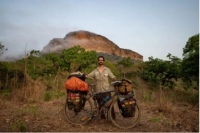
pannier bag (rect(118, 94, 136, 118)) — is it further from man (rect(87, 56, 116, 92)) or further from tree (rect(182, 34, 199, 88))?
tree (rect(182, 34, 199, 88))

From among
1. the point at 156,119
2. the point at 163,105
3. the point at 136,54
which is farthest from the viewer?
the point at 136,54

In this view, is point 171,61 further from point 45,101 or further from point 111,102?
point 111,102

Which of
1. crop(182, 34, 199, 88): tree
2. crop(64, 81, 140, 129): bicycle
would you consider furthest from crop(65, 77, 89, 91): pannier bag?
crop(182, 34, 199, 88): tree

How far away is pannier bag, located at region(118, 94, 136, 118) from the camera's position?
3596 mm

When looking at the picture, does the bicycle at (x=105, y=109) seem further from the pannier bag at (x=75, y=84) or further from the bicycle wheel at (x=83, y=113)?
the pannier bag at (x=75, y=84)

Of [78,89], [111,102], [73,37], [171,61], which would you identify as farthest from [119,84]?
[73,37]

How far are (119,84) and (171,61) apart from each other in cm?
2334

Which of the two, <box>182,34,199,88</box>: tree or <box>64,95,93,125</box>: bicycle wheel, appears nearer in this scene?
<box>64,95,93,125</box>: bicycle wheel

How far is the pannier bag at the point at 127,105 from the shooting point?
360 centimetres

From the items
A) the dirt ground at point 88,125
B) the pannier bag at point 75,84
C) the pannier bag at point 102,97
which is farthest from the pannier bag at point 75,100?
the dirt ground at point 88,125

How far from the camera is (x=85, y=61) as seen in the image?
39.5 m

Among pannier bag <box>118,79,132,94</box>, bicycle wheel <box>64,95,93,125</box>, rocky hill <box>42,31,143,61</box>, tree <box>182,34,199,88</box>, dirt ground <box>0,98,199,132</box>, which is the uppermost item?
rocky hill <box>42,31,143,61</box>

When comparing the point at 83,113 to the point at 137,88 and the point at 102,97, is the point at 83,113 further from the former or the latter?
the point at 137,88

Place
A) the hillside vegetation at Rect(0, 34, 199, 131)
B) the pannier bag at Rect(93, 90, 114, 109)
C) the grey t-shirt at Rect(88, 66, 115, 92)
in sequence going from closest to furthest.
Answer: the pannier bag at Rect(93, 90, 114, 109) → the grey t-shirt at Rect(88, 66, 115, 92) → the hillside vegetation at Rect(0, 34, 199, 131)
